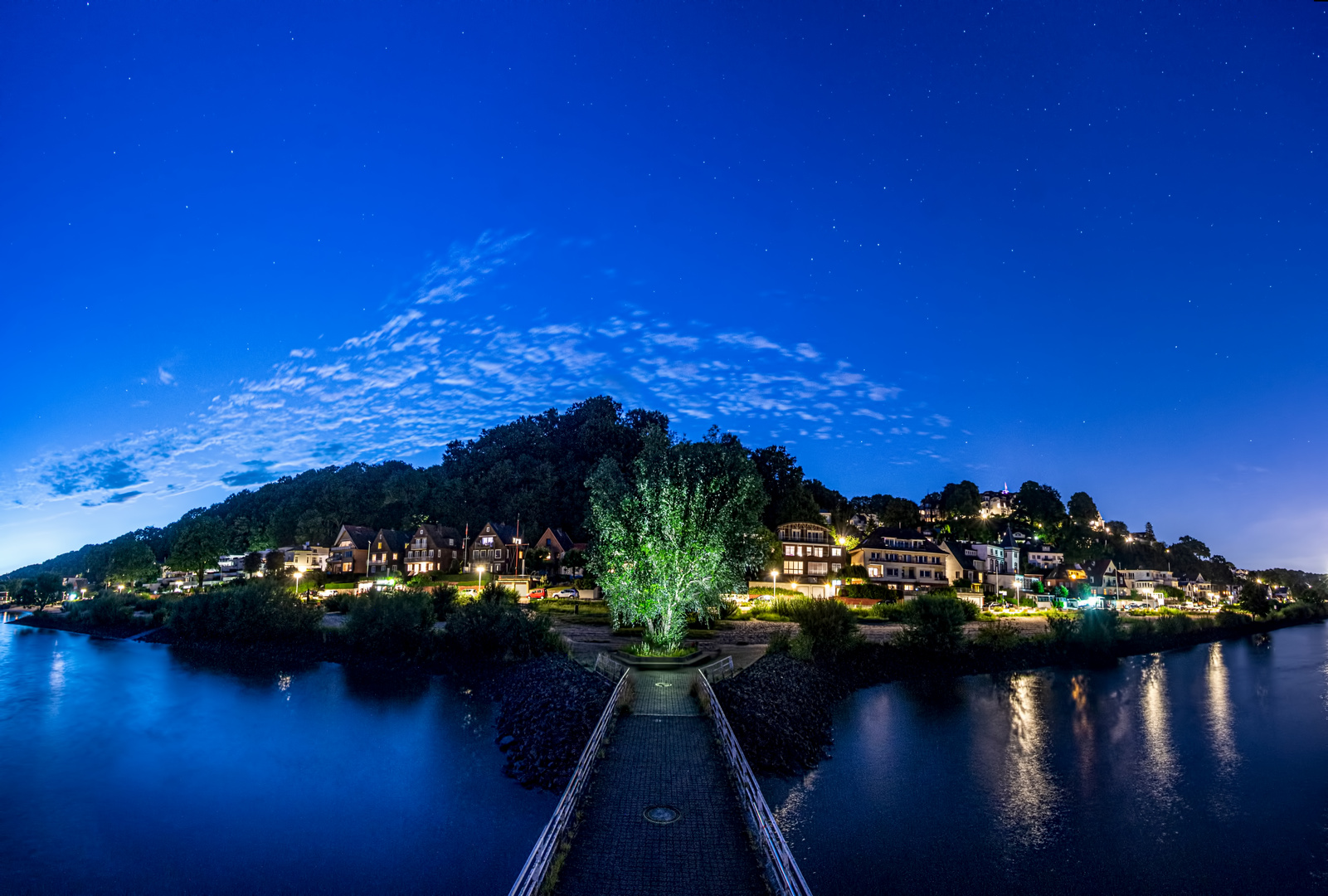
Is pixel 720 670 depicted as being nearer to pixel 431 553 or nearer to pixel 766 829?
pixel 766 829

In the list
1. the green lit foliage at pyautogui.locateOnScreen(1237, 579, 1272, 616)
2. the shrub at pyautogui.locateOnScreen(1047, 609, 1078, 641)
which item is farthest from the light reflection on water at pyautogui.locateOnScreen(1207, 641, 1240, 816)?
the green lit foliage at pyautogui.locateOnScreen(1237, 579, 1272, 616)

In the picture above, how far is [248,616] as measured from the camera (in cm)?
5922

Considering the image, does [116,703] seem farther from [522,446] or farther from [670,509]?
[522,446]

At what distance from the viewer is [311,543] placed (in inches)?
4572

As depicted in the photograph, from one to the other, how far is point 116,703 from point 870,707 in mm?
44994

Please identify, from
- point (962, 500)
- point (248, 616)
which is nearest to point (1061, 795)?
point (248, 616)

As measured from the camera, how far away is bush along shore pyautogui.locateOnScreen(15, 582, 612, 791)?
28.5 meters

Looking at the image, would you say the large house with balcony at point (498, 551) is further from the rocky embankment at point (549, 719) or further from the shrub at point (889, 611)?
the rocky embankment at point (549, 719)

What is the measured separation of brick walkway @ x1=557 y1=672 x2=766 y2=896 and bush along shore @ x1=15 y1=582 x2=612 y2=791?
5.79 m

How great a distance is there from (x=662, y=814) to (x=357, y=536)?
103 meters

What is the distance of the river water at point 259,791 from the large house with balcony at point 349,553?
58331 mm

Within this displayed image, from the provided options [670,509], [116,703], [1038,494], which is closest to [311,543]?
[116,703]

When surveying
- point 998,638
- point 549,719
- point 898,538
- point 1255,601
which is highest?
point 898,538

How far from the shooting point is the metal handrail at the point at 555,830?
11695mm
